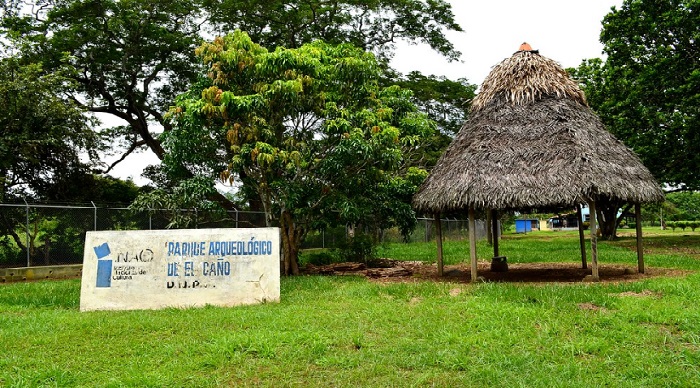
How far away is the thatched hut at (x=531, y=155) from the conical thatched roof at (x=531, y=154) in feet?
0.06

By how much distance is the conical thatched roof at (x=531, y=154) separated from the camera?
33.4ft

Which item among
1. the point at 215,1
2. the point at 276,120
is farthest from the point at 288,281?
the point at 215,1

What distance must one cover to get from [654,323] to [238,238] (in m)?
6.22

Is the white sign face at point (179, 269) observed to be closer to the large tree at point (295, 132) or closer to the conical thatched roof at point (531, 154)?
the large tree at point (295, 132)

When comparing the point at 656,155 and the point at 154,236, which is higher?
the point at 656,155

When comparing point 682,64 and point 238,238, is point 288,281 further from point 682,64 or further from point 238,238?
point 682,64

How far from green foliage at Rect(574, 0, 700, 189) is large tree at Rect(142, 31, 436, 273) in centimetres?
1111

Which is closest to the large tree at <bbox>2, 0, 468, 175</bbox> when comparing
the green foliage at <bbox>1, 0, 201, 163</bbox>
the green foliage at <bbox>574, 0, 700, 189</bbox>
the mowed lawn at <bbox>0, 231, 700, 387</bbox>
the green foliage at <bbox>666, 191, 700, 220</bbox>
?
the green foliage at <bbox>1, 0, 201, 163</bbox>

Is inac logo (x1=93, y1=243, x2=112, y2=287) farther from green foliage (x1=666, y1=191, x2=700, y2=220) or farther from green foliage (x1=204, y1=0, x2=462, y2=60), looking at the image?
green foliage (x1=666, y1=191, x2=700, y2=220)

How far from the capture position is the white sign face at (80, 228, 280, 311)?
8.96m

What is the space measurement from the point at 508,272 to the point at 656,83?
11.5 metres

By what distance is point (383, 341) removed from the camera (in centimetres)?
645

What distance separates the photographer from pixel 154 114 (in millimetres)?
22719

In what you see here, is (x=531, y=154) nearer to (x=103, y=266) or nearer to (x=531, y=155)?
(x=531, y=155)
